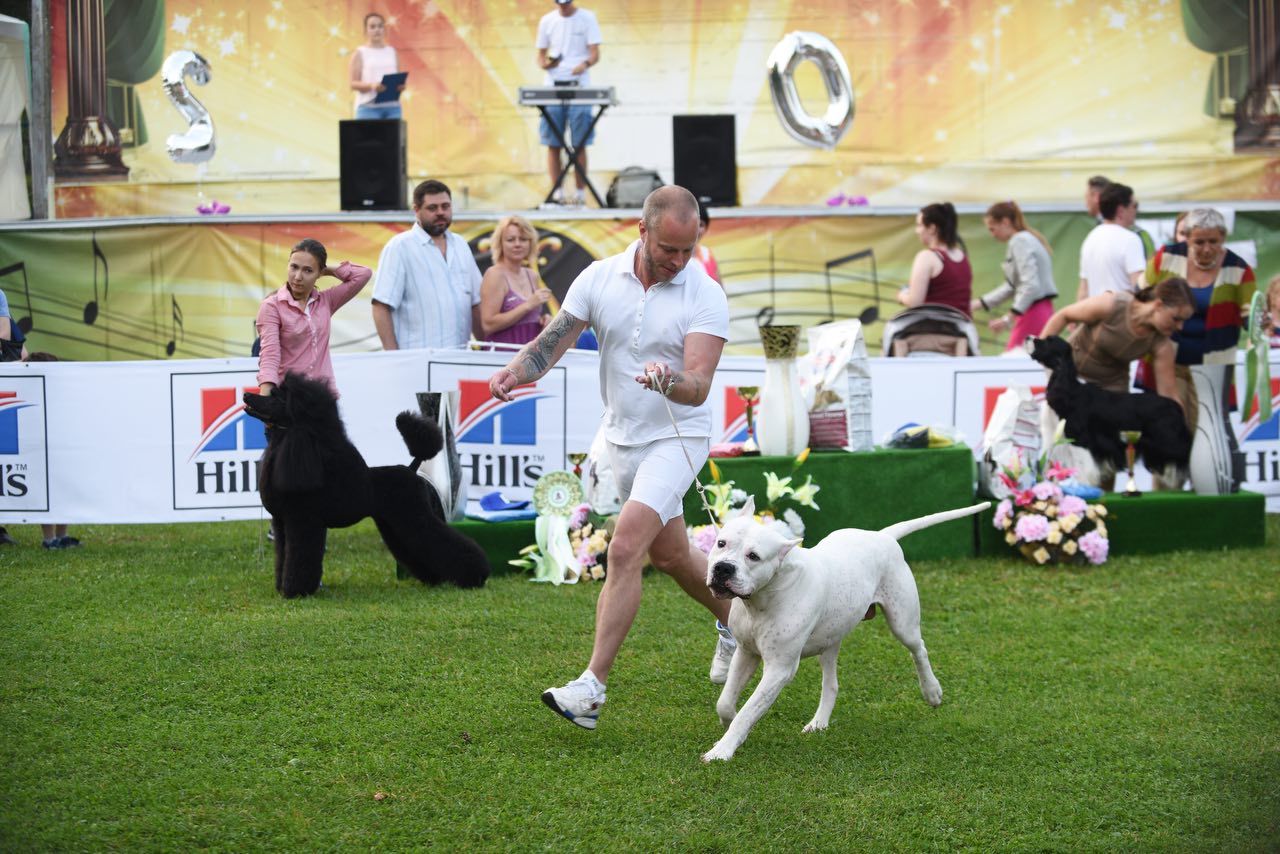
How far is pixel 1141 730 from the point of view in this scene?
5.01 metres

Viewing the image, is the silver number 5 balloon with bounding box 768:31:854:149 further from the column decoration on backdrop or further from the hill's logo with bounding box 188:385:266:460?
the column decoration on backdrop

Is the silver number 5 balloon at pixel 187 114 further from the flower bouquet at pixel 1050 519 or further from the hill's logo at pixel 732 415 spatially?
the flower bouquet at pixel 1050 519

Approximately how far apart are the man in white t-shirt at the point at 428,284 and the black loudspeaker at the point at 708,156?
4092mm

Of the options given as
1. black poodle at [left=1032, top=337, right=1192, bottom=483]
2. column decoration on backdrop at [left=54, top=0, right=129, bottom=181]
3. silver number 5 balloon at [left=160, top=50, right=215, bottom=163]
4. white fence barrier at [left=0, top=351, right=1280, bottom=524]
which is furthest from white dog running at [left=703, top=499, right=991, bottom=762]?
column decoration on backdrop at [left=54, top=0, right=129, bottom=181]

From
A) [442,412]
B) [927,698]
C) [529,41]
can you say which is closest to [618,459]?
[927,698]

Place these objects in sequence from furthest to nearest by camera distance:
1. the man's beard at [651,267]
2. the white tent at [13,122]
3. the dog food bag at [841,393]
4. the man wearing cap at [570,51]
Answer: the man wearing cap at [570,51]
the white tent at [13,122]
the dog food bag at [841,393]
the man's beard at [651,267]

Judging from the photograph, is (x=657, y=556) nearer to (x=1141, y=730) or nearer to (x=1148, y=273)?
(x=1141, y=730)

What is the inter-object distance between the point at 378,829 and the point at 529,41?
13.4 meters

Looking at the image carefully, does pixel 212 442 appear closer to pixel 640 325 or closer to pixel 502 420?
pixel 502 420

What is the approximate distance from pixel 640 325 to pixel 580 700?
4.13 ft

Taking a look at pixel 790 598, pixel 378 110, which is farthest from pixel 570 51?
pixel 790 598

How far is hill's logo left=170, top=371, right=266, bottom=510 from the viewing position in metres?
8.49

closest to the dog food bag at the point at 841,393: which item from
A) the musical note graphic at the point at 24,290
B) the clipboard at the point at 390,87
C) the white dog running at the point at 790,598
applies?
the white dog running at the point at 790,598

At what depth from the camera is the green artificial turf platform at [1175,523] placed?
8.23 m
